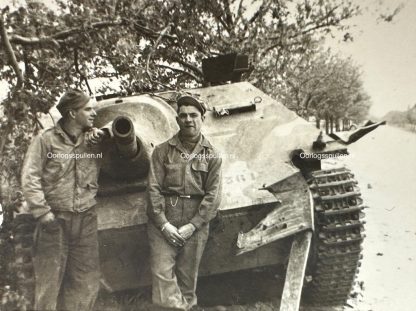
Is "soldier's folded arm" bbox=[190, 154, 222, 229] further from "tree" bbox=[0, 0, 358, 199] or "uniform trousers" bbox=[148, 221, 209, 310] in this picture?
"tree" bbox=[0, 0, 358, 199]

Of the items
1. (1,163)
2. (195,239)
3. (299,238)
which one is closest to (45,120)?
(1,163)

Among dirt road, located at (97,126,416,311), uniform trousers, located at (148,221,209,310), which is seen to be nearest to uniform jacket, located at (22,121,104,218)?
uniform trousers, located at (148,221,209,310)

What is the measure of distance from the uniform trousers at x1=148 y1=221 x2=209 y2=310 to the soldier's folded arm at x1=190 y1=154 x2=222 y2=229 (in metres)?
0.12

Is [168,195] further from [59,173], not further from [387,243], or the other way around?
[387,243]

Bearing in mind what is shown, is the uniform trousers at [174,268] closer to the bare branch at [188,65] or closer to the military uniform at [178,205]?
the military uniform at [178,205]

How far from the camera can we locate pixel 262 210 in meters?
4.20

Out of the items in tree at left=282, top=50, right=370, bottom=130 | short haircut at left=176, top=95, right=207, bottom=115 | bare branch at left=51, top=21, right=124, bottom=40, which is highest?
tree at left=282, top=50, right=370, bottom=130

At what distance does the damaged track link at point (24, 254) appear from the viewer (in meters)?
4.24

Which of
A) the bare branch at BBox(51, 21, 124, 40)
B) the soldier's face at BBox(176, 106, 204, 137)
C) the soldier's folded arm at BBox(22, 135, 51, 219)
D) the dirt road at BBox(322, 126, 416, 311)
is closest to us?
the soldier's folded arm at BBox(22, 135, 51, 219)

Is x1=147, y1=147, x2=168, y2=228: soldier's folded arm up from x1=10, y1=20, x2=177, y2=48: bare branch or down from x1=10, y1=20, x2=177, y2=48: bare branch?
down

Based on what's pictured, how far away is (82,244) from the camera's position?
3.87m

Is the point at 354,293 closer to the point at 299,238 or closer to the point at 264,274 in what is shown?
the point at 264,274

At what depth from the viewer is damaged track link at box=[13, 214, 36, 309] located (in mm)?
4238

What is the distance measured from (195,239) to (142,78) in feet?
10.7
